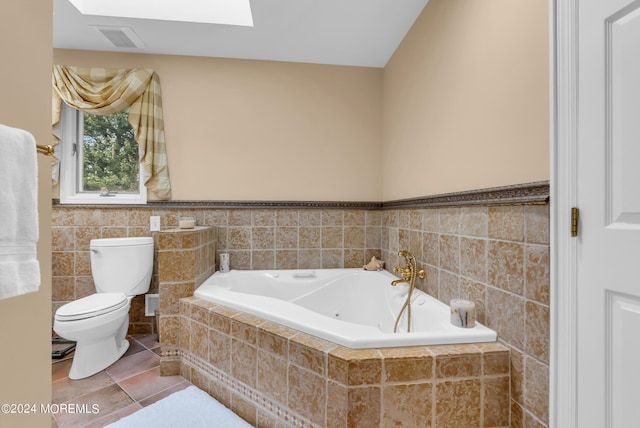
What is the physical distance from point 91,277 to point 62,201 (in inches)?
26.2

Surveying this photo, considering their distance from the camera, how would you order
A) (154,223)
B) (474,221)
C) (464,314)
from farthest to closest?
(154,223), (474,221), (464,314)

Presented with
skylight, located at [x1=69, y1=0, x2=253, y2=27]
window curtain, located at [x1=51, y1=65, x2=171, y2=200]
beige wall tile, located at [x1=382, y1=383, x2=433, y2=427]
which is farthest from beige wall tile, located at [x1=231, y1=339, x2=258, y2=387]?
skylight, located at [x1=69, y1=0, x2=253, y2=27]

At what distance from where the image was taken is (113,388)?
1666 millimetres

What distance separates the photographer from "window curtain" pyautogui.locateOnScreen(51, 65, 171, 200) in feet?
7.45

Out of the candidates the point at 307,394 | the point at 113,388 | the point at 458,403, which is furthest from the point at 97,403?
the point at 458,403

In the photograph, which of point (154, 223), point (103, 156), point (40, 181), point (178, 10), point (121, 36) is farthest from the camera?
point (103, 156)

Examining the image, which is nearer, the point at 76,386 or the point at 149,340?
the point at 76,386

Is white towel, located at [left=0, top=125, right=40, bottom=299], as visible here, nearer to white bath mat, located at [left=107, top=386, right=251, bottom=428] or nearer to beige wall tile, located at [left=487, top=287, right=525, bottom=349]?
→ white bath mat, located at [left=107, top=386, right=251, bottom=428]

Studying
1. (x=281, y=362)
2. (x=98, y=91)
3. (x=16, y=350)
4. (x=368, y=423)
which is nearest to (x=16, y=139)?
(x=16, y=350)

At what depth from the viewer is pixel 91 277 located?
2346 mm

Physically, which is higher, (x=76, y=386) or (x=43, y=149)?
(x=43, y=149)

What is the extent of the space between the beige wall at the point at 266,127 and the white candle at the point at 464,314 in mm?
1454

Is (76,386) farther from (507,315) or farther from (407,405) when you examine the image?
(507,315)

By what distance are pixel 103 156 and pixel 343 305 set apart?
239 centimetres
